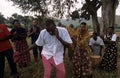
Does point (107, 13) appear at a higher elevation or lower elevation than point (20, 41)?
lower

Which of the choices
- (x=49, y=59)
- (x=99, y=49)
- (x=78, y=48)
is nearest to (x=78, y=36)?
(x=78, y=48)

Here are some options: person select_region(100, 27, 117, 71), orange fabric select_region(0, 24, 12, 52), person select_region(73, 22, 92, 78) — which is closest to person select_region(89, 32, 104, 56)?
person select_region(100, 27, 117, 71)

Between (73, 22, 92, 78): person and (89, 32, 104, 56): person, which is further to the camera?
(89, 32, 104, 56): person

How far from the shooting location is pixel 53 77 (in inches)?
345

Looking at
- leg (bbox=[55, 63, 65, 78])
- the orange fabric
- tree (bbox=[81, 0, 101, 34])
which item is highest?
the orange fabric

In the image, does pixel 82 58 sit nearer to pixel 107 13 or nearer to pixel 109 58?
pixel 109 58

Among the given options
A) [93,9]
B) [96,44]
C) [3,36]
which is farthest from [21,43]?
[93,9]

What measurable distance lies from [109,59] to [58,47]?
377cm

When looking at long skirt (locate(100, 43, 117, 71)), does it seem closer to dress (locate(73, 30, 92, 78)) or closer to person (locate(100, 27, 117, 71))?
person (locate(100, 27, 117, 71))

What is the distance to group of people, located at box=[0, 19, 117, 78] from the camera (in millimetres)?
6164

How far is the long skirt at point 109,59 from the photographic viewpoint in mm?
9430

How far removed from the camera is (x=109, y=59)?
9.60 metres

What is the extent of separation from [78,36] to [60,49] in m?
2.41

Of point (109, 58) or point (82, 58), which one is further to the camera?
point (109, 58)
